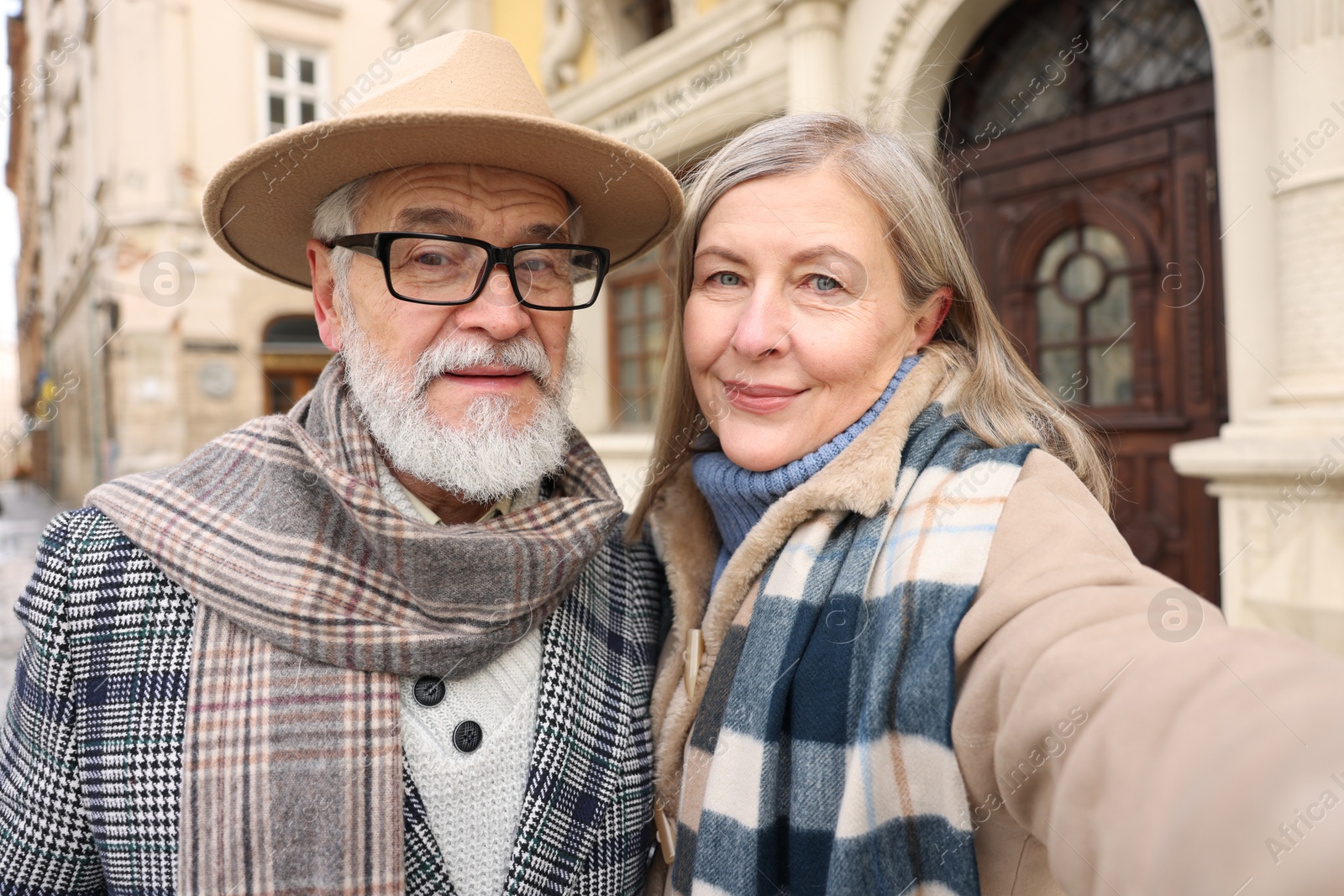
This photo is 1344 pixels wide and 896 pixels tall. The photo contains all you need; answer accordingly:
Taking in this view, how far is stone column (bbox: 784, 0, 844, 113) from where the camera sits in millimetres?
4824

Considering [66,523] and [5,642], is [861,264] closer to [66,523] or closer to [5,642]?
[66,523]

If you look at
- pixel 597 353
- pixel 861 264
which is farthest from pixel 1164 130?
pixel 597 353

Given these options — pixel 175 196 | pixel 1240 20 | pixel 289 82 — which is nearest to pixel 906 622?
pixel 1240 20

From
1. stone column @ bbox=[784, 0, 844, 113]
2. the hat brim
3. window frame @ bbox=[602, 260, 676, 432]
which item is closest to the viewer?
the hat brim

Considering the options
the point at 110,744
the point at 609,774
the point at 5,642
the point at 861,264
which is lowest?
the point at 5,642

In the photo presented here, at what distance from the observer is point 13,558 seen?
999 cm

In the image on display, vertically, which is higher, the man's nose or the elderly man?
the man's nose

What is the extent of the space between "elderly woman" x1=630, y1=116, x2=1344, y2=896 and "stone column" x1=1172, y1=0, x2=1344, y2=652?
2.25 metres

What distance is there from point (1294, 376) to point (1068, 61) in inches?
79.1

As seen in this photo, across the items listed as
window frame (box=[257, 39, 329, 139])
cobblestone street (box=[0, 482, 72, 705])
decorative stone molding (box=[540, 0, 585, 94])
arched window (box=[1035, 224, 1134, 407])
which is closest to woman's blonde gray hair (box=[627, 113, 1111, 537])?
cobblestone street (box=[0, 482, 72, 705])

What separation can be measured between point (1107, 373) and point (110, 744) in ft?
14.2

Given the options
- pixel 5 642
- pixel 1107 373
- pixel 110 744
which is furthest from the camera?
pixel 5 642

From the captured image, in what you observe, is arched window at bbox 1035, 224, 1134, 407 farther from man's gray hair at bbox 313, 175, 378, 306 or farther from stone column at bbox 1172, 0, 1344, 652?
man's gray hair at bbox 313, 175, 378, 306

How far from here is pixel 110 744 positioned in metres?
1.22
